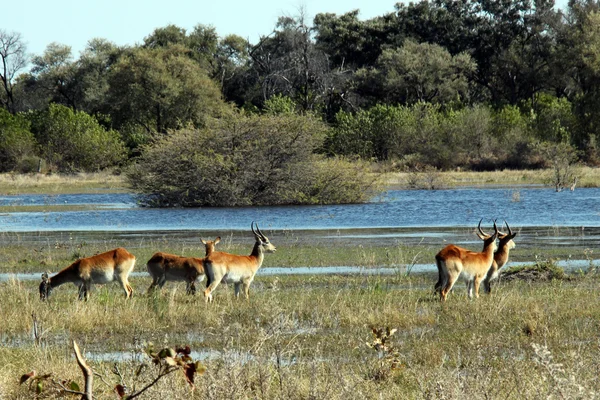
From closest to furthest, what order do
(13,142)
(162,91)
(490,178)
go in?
(490,178), (13,142), (162,91)

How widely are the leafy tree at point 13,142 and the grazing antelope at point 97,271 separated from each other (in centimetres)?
5462

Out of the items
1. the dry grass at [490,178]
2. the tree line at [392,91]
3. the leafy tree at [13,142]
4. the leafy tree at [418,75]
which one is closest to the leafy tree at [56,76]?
the tree line at [392,91]

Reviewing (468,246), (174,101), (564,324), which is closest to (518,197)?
(468,246)

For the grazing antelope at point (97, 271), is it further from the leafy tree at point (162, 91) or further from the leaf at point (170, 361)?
the leafy tree at point (162, 91)

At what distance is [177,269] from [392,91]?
59.8 metres

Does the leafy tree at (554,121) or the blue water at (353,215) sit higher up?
the leafy tree at (554,121)

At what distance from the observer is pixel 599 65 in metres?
65.6

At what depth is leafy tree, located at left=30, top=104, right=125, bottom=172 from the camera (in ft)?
212

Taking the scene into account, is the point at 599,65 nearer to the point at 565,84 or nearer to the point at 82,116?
the point at 565,84

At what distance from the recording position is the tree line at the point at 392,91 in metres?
63.0

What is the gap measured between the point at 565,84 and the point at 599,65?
7454mm

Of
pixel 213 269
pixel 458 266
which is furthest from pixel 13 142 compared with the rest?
pixel 458 266

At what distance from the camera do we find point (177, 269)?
574 inches

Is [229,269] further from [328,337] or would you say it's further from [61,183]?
[61,183]
